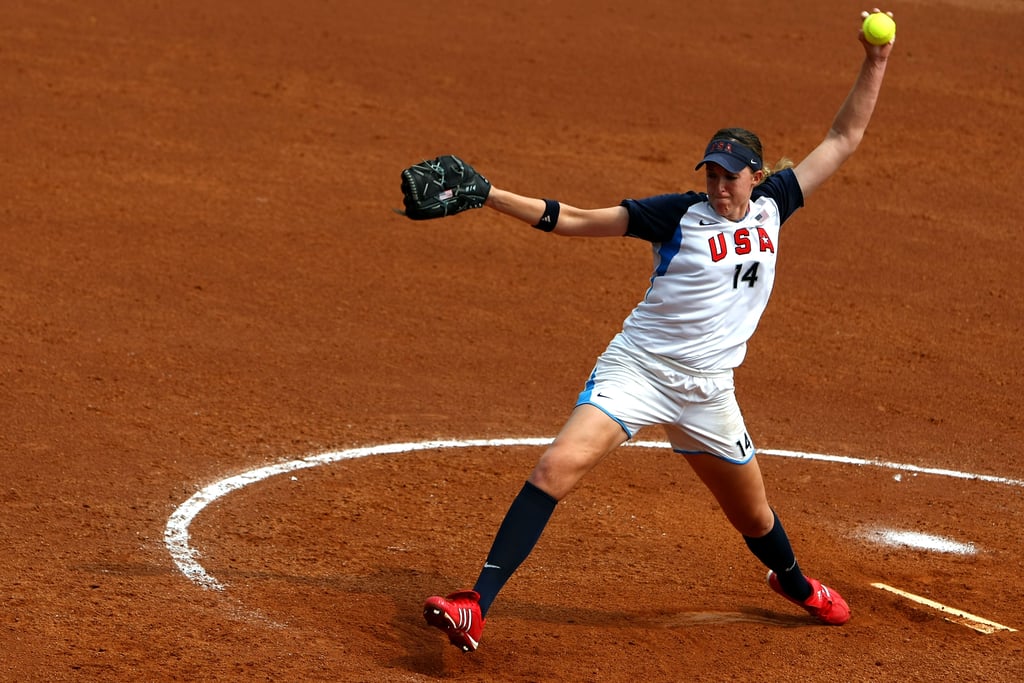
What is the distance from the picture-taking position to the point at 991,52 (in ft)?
50.5

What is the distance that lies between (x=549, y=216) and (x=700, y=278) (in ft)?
2.07

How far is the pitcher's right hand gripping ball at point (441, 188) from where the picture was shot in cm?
487

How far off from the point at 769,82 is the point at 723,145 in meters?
9.87

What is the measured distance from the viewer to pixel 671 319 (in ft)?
16.4

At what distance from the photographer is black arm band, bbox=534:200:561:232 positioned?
16.4 ft

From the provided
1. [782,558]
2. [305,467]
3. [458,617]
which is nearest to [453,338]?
[305,467]

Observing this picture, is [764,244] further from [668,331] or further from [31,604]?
[31,604]

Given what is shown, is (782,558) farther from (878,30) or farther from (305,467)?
(305,467)

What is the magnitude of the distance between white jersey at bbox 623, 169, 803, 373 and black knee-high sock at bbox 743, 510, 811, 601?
828mm

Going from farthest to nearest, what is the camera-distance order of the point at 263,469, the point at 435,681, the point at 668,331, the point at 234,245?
the point at 234,245 → the point at 263,469 → the point at 668,331 → the point at 435,681

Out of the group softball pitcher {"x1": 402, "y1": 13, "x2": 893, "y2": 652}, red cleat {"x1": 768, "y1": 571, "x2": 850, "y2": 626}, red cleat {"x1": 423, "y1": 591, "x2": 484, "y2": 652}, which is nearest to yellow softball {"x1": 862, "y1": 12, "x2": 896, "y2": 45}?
softball pitcher {"x1": 402, "y1": 13, "x2": 893, "y2": 652}

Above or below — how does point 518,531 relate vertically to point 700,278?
below

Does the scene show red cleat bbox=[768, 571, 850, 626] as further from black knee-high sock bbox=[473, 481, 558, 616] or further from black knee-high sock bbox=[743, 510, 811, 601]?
black knee-high sock bbox=[473, 481, 558, 616]

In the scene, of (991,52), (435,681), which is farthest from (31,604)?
(991,52)
